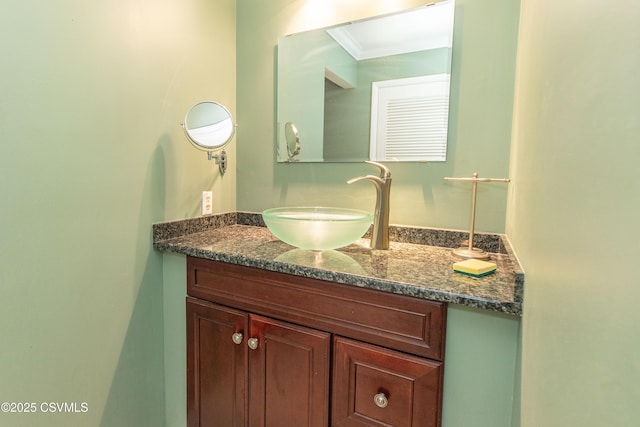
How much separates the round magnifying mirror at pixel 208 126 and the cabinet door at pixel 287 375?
0.73m

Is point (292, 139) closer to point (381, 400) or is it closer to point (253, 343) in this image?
point (253, 343)

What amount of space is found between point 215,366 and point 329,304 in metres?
0.54

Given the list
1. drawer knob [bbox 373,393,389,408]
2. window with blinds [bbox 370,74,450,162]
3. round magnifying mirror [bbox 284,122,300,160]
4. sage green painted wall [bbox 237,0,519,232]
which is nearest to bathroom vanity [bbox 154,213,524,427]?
drawer knob [bbox 373,393,389,408]

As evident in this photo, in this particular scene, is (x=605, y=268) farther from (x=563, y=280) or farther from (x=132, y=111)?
(x=132, y=111)

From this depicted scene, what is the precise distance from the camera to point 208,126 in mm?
1355

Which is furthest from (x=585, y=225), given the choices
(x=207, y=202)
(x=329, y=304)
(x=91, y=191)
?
(x=207, y=202)

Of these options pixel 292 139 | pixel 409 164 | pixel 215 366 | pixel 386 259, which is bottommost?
pixel 215 366

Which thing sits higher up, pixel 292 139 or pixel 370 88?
pixel 370 88

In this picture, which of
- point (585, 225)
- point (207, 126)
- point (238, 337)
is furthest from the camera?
point (207, 126)

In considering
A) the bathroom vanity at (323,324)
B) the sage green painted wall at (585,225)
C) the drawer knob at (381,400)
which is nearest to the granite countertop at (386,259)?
the bathroom vanity at (323,324)

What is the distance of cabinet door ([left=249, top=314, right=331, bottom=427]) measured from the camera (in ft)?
3.15

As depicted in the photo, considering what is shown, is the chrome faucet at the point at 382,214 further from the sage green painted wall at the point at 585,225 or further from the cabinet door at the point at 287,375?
the sage green painted wall at the point at 585,225

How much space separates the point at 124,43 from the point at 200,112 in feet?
1.08

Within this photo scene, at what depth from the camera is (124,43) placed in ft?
3.70
